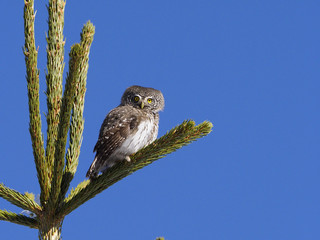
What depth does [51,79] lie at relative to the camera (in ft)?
11.2

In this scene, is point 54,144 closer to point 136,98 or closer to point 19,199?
point 19,199

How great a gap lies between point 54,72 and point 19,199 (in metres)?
1.15

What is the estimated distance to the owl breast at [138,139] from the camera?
5180 millimetres

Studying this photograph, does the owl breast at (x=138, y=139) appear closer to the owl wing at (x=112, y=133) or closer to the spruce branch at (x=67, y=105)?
the owl wing at (x=112, y=133)

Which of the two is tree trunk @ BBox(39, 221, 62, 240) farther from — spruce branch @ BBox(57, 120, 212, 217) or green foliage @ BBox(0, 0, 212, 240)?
spruce branch @ BBox(57, 120, 212, 217)

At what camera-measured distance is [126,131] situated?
5.48 meters

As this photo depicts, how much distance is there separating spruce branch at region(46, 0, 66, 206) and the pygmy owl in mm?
1291

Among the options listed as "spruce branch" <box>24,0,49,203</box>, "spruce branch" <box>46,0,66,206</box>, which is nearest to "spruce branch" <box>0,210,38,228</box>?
"spruce branch" <box>24,0,49,203</box>

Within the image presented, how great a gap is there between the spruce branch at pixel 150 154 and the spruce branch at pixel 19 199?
219 mm

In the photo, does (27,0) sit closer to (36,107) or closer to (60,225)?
(36,107)

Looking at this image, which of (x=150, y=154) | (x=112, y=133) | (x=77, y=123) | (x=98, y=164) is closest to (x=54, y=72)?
(x=77, y=123)

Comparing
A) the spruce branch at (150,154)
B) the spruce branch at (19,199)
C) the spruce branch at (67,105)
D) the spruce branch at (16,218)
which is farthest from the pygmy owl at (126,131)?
the spruce branch at (67,105)

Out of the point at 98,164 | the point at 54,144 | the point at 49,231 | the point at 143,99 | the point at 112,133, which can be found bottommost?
the point at 49,231

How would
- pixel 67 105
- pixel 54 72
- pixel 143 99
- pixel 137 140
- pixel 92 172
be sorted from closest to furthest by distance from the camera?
pixel 67 105 → pixel 54 72 → pixel 92 172 → pixel 137 140 → pixel 143 99
